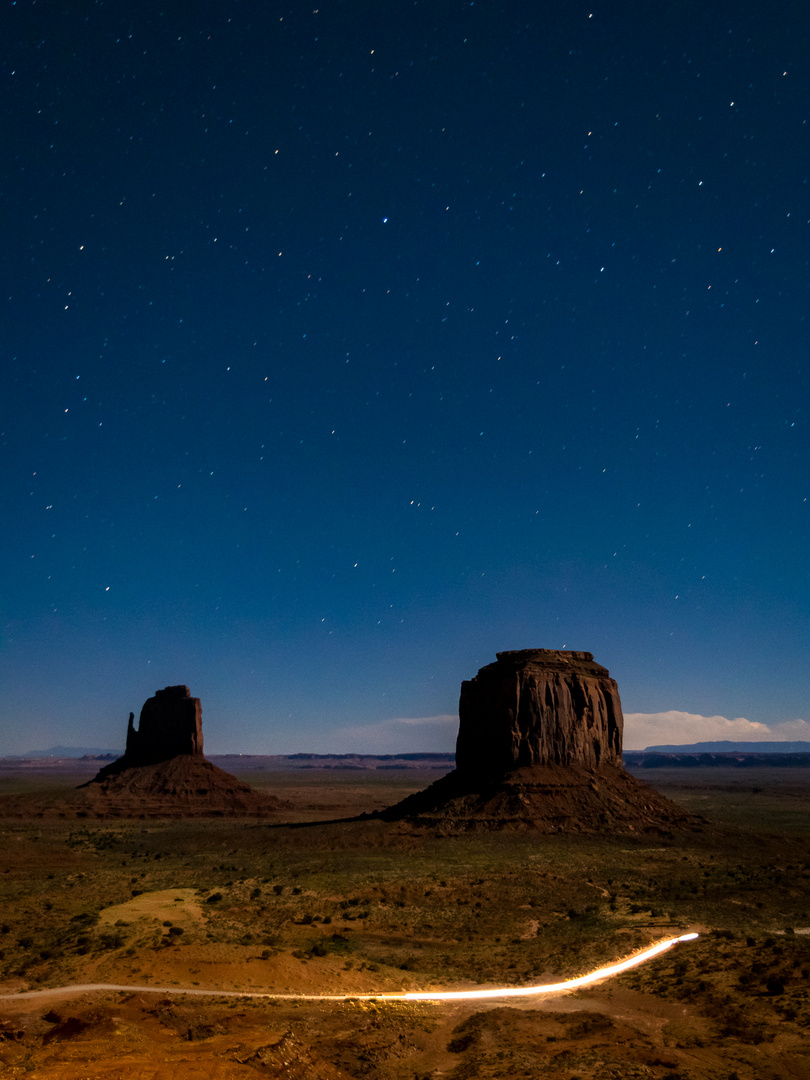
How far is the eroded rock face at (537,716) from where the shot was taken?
6219 cm

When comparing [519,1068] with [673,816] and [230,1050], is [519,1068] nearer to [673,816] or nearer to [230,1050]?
[230,1050]

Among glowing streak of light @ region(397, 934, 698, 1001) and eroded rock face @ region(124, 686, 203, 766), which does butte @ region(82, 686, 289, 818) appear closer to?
eroded rock face @ region(124, 686, 203, 766)

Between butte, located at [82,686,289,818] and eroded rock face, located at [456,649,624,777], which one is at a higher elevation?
eroded rock face, located at [456,649,624,777]

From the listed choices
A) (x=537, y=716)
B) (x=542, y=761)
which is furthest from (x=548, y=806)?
(x=537, y=716)

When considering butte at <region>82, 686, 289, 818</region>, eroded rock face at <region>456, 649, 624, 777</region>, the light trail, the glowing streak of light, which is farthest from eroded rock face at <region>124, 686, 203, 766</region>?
the glowing streak of light

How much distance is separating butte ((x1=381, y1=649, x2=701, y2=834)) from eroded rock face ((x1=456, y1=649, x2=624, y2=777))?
0.29 feet

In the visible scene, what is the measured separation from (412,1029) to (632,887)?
75.4ft

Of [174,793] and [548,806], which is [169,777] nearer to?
[174,793]

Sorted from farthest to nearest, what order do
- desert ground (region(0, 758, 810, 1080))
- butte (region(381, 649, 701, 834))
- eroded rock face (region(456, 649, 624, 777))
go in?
eroded rock face (region(456, 649, 624, 777)) < butte (region(381, 649, 701, 834)) < desert ground (region(0, 758, 810, 1080))

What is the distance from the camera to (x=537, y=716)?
62531mm

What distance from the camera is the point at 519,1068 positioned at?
15148 mm

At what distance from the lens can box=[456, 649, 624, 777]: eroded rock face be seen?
62.2m

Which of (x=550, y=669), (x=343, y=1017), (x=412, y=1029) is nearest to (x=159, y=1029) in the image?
(x=343, y=1017)

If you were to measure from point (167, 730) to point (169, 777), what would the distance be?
8.17m
